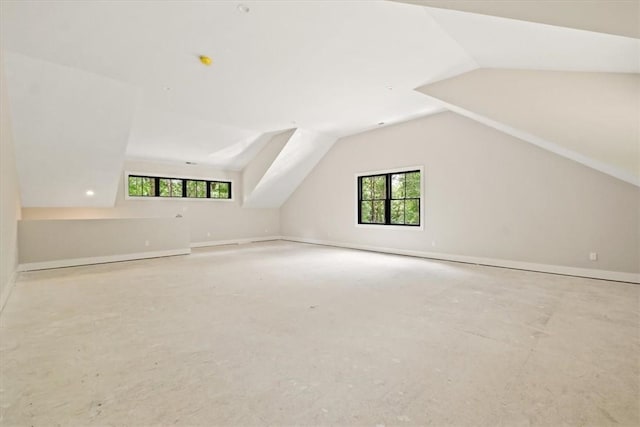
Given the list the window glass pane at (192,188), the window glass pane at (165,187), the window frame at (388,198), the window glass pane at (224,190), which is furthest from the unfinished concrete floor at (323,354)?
the window glass pane at (224,190)

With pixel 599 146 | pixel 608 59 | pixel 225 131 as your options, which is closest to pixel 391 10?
pixel 608 59

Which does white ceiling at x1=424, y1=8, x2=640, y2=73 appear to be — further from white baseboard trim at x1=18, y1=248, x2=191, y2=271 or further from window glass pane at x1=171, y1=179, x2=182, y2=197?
window glass pane at x1=171, y1=179, x2=182, y2=197

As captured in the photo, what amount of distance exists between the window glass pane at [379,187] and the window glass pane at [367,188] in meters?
0.10

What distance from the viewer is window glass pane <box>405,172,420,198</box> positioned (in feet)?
20.9

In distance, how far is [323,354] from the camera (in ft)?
6.70

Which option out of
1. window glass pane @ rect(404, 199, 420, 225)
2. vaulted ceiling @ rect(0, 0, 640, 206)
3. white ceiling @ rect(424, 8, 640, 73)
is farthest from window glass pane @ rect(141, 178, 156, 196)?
white ceiling @ rect(424, 8, 640, 73)

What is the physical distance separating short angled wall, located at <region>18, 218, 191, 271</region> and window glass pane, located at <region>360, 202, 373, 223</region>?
4432mm

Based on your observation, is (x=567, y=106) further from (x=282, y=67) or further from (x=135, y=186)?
(x=135, y=186)

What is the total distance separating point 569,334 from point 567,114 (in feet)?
8.82

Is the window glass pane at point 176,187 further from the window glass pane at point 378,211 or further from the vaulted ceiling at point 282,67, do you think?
the window glass pane at point 378,211

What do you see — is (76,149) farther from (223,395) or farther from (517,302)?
(517,302)

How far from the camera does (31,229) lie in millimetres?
5148

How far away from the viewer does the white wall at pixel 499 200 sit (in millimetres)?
4133

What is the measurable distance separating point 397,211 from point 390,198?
1.20 ft
